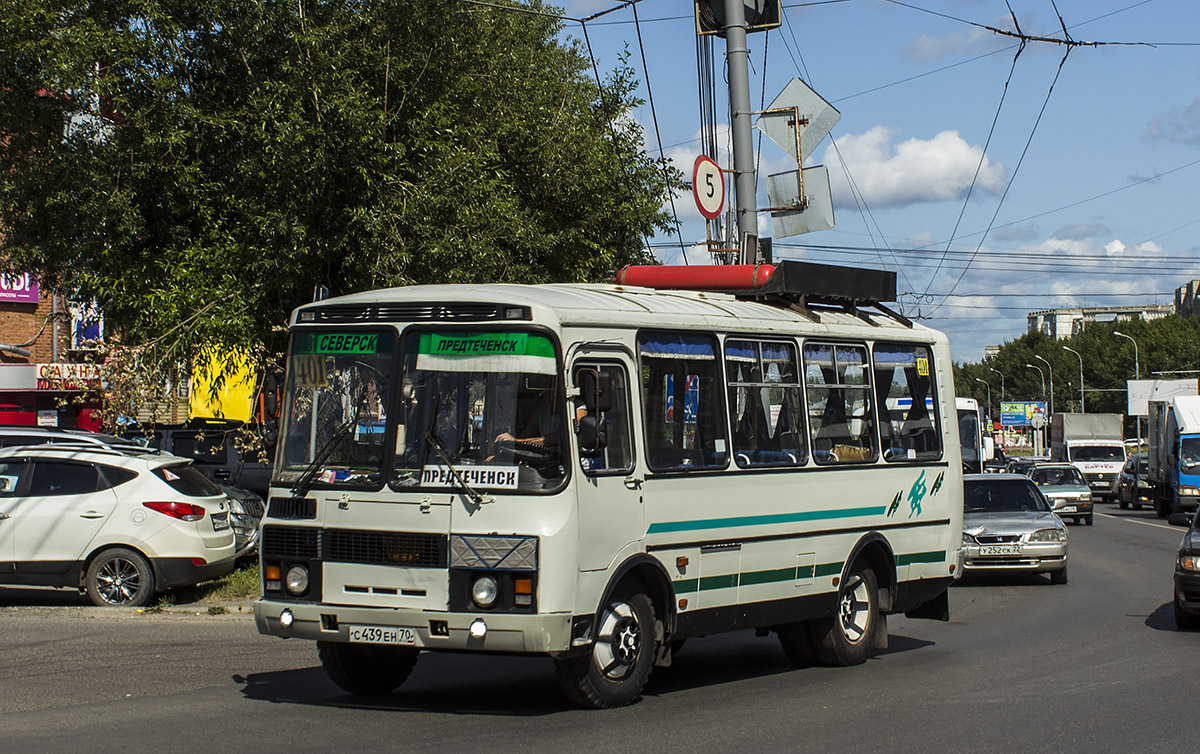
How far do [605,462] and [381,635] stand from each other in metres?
1.72

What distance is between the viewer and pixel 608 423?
29.2 feet

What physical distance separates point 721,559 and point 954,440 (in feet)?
12.7

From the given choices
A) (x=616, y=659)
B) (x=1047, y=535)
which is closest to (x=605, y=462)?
(x=616, y=659)

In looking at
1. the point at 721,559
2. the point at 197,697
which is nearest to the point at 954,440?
the point at 721,559

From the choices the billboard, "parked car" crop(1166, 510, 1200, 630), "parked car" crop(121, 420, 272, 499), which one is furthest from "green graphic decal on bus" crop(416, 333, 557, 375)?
the billboard

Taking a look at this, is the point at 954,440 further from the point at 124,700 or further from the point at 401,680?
the point at 124,700

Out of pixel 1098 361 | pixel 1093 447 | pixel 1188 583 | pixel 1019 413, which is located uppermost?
pixel 1098 361

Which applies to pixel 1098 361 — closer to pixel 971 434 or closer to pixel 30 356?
pixel 971 434

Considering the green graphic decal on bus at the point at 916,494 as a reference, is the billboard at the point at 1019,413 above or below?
above

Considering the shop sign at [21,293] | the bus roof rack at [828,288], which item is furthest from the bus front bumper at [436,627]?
the shop sign at [21,293]

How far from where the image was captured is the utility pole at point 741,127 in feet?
53.9

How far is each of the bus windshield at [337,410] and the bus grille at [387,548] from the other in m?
0.33

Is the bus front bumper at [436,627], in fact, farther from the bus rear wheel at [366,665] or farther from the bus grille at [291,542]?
the bus rear wheel at [366,665]

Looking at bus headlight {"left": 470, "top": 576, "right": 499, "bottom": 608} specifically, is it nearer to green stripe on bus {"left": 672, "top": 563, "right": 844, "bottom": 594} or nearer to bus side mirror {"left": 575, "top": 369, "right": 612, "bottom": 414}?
bus side mirror {"left": 575, "top": 369, "right": 612, "bottom": 414}
